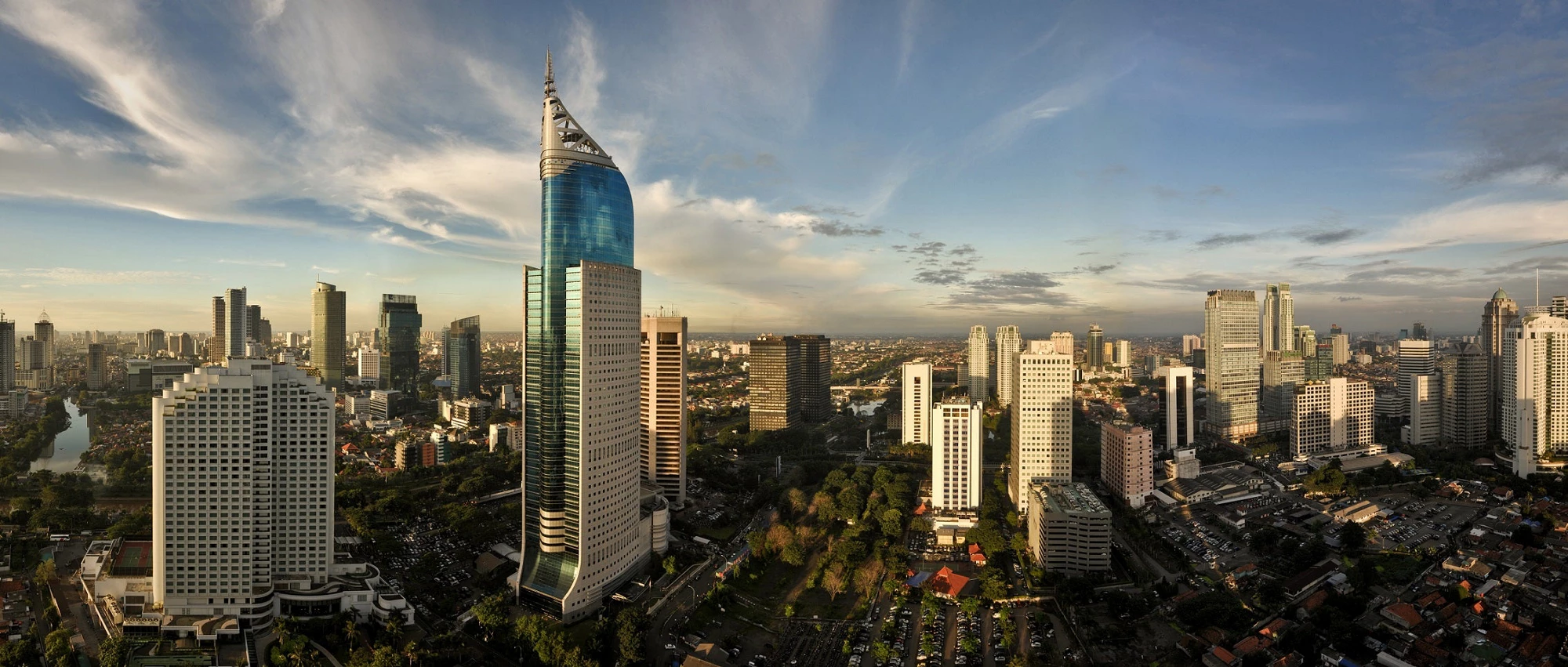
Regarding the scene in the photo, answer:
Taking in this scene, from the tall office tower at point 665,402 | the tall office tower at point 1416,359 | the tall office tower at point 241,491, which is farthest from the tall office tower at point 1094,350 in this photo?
the tall office tower at point 241,491

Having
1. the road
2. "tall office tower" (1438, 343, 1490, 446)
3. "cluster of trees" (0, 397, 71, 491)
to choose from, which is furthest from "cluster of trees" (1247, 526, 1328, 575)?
"cluster of trees" (0, 397, 71, 491)

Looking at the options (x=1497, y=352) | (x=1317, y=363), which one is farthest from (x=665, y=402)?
(x=1317, y=363)

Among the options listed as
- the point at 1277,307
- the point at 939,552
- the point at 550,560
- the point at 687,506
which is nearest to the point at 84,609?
the point at 550,560

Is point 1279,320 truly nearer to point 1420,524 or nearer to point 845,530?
point 1420,524

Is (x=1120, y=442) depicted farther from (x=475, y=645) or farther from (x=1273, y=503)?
(x=475, y=645)

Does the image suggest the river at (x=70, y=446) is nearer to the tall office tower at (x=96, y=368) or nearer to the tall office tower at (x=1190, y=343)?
the tall office tower at (x=96, y=368)

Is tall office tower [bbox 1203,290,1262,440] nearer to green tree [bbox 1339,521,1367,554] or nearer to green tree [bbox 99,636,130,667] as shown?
green tree [bbox 1339,521,1367,554]
